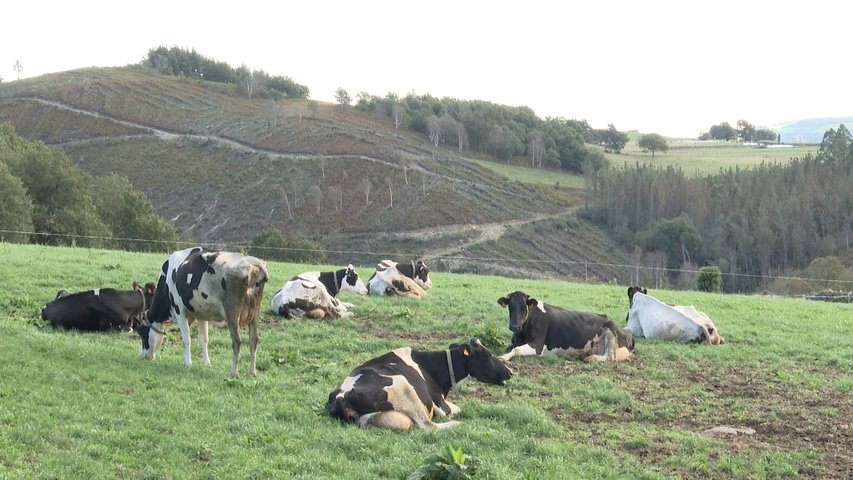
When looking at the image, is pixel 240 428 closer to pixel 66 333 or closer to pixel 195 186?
pixel 66 333

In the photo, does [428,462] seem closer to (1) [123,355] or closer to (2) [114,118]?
(1) [123,355]

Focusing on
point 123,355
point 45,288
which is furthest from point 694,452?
point 45,288

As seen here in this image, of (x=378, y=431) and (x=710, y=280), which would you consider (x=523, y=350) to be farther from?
(x=710, y=280)

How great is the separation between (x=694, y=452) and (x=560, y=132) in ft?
560

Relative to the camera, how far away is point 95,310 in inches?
639

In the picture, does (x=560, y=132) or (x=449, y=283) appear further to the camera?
(x=560, y=132)

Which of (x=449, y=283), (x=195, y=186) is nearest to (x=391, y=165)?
(x=195, y=186)

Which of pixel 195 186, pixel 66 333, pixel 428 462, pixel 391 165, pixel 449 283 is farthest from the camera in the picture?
pixel 391 165

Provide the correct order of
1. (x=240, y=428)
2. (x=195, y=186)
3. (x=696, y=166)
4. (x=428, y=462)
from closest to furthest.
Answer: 1. (x=428, y=462)
2. (x=240, y=428)
3. (x=195, y=186)
4. (x=696, y=166)

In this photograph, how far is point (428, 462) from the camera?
8922 mm

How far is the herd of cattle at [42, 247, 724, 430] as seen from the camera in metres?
11.3

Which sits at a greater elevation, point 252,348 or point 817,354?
point 252,348

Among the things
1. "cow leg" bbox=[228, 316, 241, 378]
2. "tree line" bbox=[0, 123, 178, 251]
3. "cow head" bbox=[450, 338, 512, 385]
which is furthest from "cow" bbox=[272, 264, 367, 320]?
"tree line" bbox=[0, 123, 178, 251]

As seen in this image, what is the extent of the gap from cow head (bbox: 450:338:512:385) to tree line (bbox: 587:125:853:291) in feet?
342
